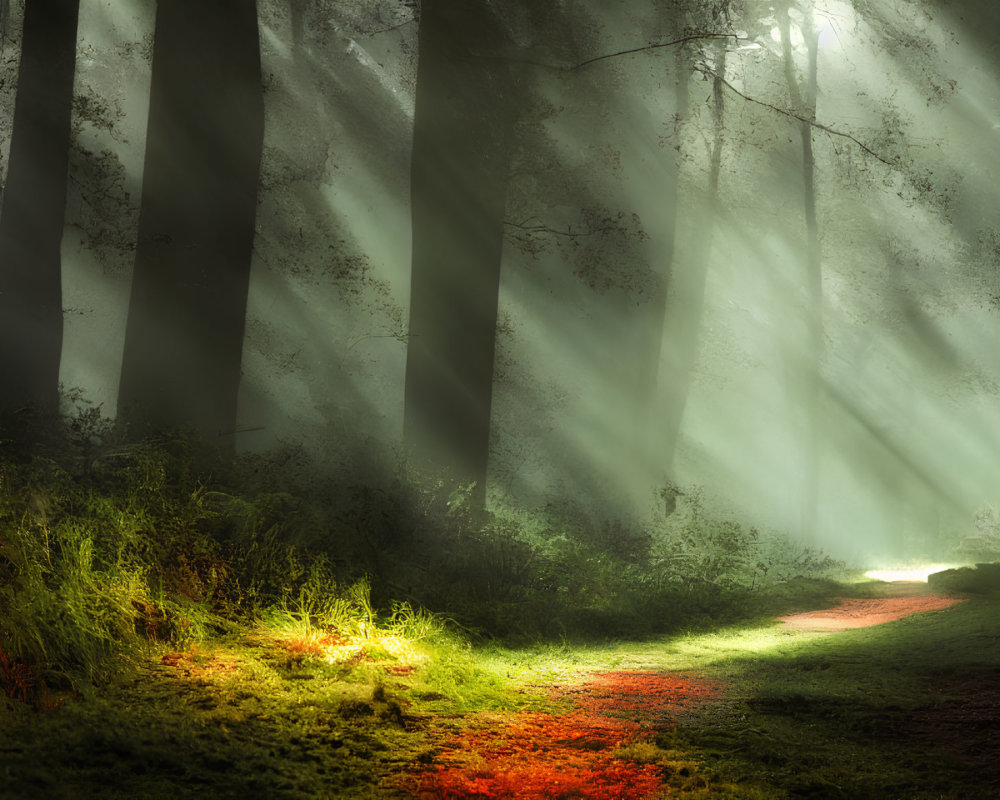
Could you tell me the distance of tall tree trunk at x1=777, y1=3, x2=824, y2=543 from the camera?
1789cm

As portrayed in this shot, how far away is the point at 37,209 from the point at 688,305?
14.9 metres

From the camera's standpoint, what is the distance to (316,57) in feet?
65.0

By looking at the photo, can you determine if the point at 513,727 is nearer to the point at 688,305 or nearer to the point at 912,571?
the point at 912,571

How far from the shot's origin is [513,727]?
4.69 meters

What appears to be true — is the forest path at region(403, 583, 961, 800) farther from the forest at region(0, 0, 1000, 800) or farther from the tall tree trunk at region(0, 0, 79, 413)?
the tall tree trunk at region(0, 0, 79, 413)

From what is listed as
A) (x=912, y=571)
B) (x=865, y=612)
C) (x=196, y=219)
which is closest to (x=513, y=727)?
(x=865, y=612)

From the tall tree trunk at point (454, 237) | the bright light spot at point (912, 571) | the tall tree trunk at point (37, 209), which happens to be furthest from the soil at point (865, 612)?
the tall tree trunk at point (37, 209)

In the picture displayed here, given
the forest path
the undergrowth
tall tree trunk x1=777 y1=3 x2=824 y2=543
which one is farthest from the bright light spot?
the forest path

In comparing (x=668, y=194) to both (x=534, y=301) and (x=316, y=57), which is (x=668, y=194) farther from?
(x=316, y=57)

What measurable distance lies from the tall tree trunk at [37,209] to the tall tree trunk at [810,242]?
14166 millimetres

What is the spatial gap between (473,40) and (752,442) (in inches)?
831

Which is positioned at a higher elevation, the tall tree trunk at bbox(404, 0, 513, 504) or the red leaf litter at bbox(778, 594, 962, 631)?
the tall tree trunk at bbox(404, 0, 513, 504)

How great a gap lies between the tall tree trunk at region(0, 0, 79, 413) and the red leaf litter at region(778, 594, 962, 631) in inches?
370

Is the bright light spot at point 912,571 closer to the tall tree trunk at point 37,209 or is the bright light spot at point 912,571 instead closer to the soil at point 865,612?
the soil at point 865,612
